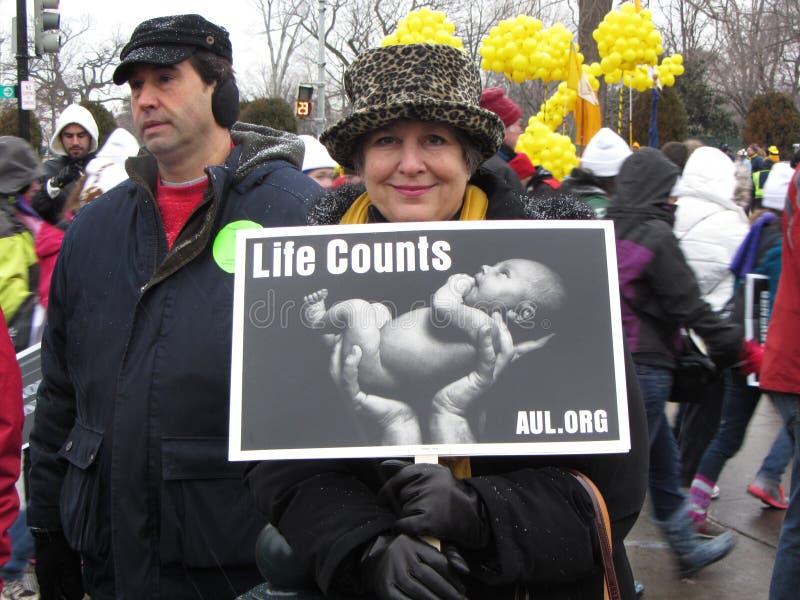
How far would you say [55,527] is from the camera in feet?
9.05

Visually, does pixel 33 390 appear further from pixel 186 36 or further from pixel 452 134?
pixel 452 134

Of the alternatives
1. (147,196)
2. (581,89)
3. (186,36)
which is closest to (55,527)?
(147,196)

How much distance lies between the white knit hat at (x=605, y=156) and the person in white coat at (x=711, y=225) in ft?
1.47

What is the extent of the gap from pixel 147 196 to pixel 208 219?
0.27 m

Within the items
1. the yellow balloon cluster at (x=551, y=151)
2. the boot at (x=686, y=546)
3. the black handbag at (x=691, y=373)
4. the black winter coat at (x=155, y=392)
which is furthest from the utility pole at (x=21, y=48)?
the black winter coat at (x=155, y=392)

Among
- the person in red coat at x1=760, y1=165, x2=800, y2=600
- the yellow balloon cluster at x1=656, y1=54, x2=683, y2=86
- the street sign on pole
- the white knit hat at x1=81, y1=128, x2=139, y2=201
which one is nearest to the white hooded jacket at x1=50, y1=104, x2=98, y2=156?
the white knit hat at x1=81, y1=128, x2=139, y2=201

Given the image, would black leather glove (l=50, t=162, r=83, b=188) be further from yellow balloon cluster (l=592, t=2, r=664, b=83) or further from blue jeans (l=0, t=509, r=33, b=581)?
yellow balloon cluster (l=592, t=2, r=664, b=83)

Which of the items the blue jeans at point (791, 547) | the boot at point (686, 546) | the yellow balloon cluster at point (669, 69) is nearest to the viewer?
the blue jeans at point (791, 547)

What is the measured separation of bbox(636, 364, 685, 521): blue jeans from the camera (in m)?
4.46

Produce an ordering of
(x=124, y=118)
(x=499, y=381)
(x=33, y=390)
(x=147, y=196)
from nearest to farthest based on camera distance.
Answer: (x=499, y=381) → (x=147, y=196) → (x=33, y=390) → (x=124, y=118)

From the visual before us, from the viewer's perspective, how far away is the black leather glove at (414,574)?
152cm

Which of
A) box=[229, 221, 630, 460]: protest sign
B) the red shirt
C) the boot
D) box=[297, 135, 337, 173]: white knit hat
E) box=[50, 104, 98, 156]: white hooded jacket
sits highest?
box=[50, 104, 98, 156]: white hooded jacket

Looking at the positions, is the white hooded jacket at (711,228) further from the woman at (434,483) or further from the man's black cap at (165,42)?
the woman at (434,483)

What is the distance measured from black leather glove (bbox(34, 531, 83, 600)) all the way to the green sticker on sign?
1011 mm
